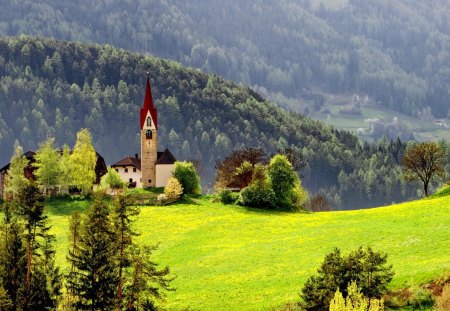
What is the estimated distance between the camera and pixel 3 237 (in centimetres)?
5791

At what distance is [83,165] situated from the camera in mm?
121188

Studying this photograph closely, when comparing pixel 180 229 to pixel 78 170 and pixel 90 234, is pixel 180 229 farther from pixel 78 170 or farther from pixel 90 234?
pixel 90 234

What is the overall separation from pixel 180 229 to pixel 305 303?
139 feet

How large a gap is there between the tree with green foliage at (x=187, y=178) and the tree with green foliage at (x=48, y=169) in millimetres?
17800

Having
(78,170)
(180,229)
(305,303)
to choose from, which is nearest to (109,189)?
(78,170)

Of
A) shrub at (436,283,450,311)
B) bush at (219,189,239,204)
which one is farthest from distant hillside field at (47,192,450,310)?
shrub at (436,283,450,311)

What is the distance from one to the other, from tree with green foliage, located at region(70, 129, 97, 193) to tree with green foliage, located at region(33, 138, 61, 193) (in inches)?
101

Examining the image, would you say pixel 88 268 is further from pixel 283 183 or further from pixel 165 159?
pixel 165 159

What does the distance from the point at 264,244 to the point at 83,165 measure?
4736 cm

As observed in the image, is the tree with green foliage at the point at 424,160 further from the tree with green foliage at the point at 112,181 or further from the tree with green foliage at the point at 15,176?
the tree with green foliage at the point at 15,176

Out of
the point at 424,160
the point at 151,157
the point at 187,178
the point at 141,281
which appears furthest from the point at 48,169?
the point at 141,281

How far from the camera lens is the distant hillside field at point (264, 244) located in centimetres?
5984

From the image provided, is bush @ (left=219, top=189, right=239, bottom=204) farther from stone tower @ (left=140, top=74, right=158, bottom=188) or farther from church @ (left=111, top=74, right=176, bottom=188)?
stone tower @ (left=140, top=74, right=158, bottom=188)

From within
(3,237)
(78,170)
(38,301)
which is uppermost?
(78,170)
